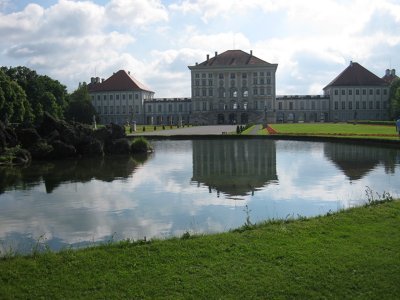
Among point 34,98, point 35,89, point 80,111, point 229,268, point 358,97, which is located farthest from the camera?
point 358,97

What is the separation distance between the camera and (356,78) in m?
90.1

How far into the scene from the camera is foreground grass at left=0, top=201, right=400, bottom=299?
455 centimetres

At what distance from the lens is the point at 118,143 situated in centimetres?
2442

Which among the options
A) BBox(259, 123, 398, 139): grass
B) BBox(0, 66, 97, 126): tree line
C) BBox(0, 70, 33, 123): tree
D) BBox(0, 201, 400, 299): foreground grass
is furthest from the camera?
BBox(0, 66, 97, 126): tree line

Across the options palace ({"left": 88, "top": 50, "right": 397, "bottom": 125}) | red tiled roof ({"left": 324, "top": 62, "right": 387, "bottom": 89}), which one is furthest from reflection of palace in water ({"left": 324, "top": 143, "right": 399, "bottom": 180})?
red tiled roof ({"left": 324, "top": 62, "right": 387, "bottom": 89})

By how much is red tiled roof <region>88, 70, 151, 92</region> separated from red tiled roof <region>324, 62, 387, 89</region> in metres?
39.5

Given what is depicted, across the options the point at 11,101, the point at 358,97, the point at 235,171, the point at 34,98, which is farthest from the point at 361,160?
the point at 358,97

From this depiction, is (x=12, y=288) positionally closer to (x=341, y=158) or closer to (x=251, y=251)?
(x=251, y=251)

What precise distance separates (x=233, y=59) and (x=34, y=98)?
45.0 m

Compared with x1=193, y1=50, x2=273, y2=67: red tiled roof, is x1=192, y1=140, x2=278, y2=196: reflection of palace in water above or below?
below

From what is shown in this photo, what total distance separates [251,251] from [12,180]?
1089 cm

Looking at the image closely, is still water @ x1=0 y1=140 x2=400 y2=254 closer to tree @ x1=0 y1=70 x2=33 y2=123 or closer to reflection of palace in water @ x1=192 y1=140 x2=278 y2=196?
reflection of palace in water @ x1=192 y1=140 x2=278 y2=196

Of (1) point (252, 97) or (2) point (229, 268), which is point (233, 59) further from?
(2) point (229, 268)

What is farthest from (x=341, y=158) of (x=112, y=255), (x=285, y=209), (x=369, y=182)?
(x=112, y=255)
